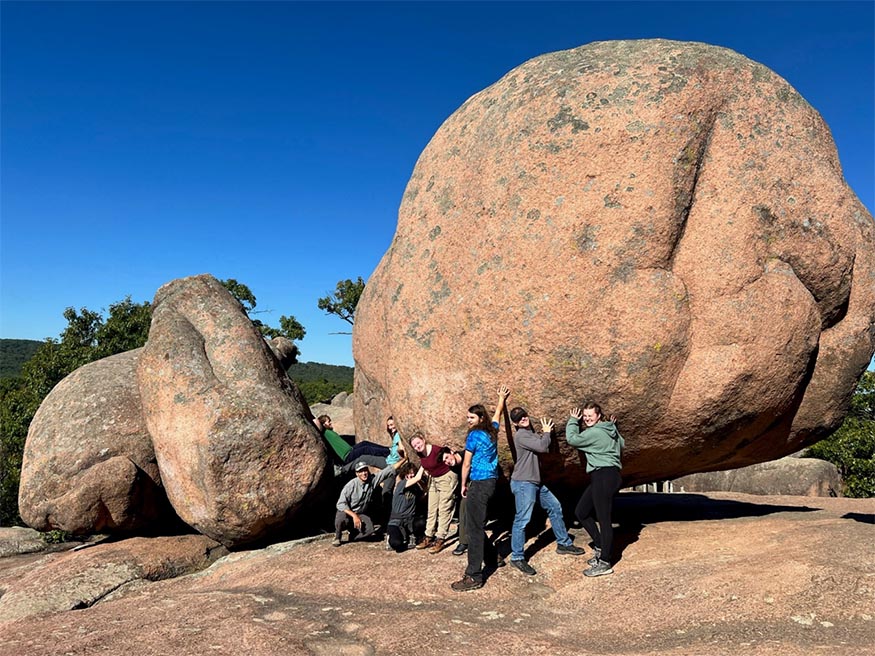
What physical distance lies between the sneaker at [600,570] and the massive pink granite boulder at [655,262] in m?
1.29

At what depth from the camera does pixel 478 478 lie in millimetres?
6750

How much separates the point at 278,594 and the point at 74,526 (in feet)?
14.2

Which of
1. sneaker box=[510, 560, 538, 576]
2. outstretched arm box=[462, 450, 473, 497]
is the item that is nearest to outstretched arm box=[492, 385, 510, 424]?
outstretched arm box=[462, 450, 473, 497]

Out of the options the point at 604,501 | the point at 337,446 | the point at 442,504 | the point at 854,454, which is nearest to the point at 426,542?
the point at 442,504

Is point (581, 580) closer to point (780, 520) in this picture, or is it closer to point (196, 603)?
point (780, 520)

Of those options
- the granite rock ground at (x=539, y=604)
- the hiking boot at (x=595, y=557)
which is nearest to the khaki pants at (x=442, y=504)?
the granite rock ground at (x=539, y=604)

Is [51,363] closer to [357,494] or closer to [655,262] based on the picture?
[357,494]

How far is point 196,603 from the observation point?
20.2ft

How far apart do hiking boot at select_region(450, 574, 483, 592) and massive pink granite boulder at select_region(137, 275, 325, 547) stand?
2.93m

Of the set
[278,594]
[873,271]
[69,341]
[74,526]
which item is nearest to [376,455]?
[278,594]

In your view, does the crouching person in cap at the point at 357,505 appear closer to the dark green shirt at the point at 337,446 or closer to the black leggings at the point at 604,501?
the dark green shirt at the point at 337,446

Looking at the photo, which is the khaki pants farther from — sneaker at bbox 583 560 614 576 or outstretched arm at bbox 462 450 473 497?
sneaker at bbox 583 560 614 576

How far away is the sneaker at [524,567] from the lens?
6.64 meters

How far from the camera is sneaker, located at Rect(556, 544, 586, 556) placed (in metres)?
6.89
